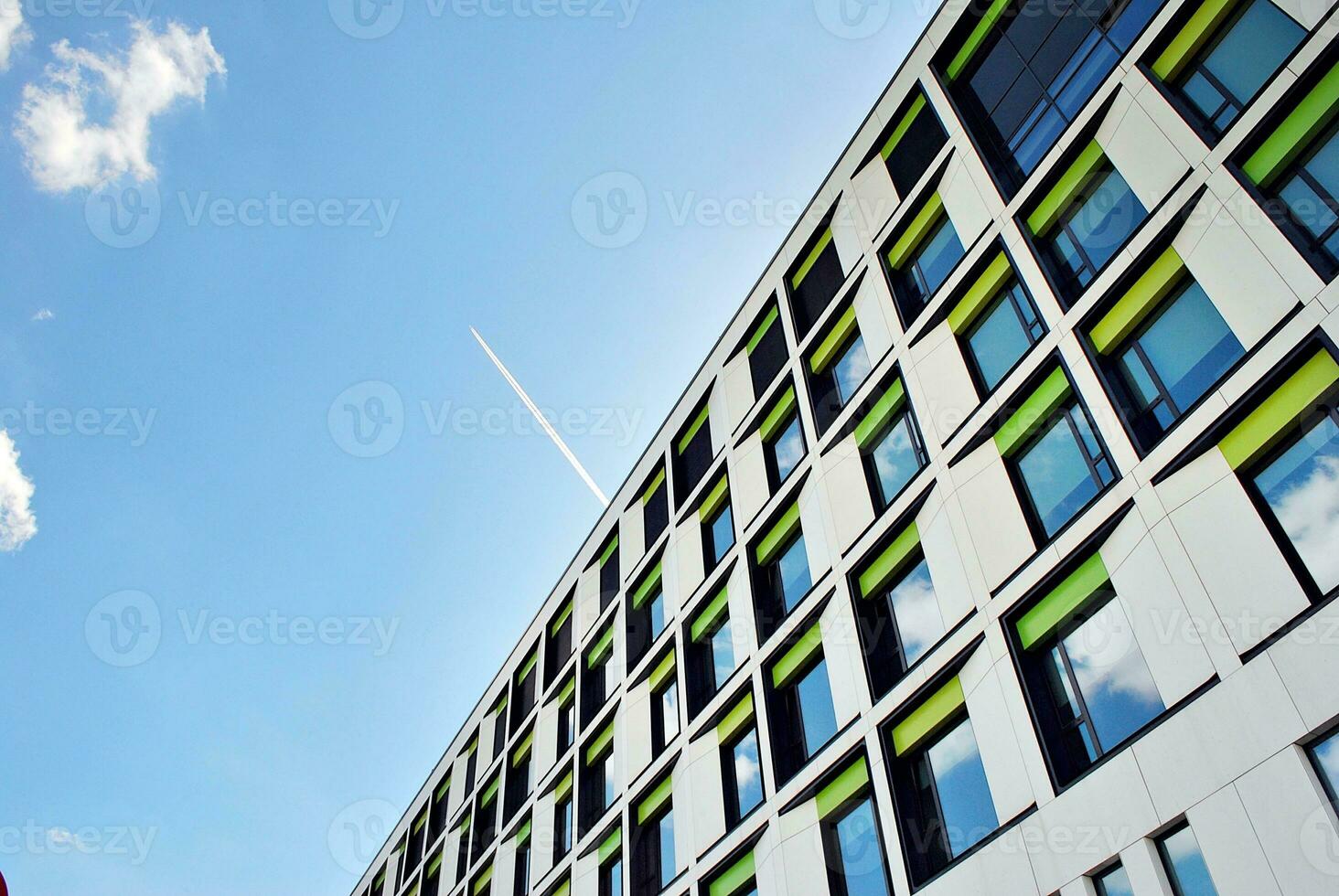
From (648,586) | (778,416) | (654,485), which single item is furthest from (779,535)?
(654,485)

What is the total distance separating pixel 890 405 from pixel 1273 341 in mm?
7611

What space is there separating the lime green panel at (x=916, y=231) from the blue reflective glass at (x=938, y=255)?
0.54 feet

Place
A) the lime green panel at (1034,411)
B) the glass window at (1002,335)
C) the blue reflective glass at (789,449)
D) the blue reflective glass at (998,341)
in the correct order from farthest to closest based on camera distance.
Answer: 1. the blue reflective glass at (789,449)
2. the blue reflective glass at (998,341)
3. the glass window at (1002,335)
4. the lime green panel at (1034,411)

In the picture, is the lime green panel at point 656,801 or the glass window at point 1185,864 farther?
the lime green panel at point 656,801

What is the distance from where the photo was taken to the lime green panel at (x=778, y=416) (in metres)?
22.3

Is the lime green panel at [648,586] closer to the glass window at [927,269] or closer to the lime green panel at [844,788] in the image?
the lime green panel at [844,788]

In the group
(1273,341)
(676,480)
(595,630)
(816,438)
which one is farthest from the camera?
(595,630)

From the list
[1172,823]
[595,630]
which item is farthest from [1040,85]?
[595,630]

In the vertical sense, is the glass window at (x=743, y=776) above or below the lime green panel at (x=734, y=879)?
above

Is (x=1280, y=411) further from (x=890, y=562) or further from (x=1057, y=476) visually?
(x=890, y=562)

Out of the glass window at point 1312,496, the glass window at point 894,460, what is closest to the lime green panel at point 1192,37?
the glass window at point 1312,496

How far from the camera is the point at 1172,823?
10359mm

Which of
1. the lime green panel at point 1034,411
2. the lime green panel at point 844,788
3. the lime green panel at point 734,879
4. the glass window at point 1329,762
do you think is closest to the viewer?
the glass window at point 1329,762

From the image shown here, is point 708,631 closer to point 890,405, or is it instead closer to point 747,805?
point 747,805
